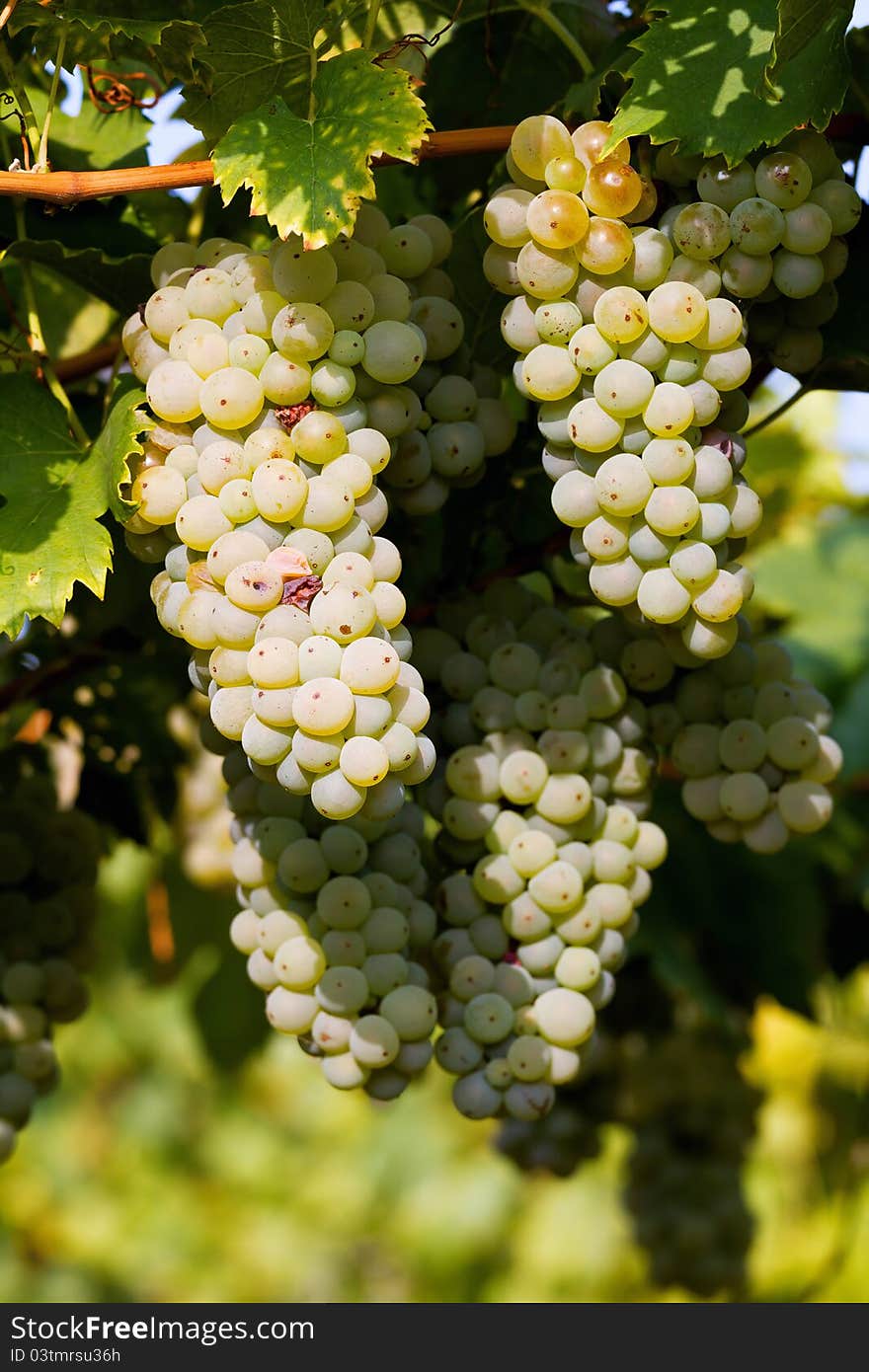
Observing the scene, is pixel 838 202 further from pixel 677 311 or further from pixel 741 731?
pixel 741 731

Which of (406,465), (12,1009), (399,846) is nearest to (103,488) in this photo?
(406,465)

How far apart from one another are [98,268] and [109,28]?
0.14 meters

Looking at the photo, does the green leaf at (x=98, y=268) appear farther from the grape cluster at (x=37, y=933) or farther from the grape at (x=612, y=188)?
the grape cluster at (x=37, y=933)

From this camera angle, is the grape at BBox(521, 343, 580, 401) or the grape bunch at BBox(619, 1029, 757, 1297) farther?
the grape bunch at BBox(619, 1029, 757, 1297)

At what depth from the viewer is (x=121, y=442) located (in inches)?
28.2

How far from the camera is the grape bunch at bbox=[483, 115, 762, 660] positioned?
67cm

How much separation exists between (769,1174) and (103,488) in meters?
2.54

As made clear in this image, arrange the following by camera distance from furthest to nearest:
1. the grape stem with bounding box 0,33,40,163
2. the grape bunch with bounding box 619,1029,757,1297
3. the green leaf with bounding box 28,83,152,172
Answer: the grape bunch with bounding box 619,1029,757,1297
the green leaf with bounding box 28,83,152,172
the grape stem with bounding box 0,33,40,163

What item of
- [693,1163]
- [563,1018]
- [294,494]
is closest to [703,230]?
[294,494]

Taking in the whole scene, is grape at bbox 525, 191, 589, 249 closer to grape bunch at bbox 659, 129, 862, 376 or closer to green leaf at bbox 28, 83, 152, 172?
grape bunch at bbox 659, 129, 862, 376

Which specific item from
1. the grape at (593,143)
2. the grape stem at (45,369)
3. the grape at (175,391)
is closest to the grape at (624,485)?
the grape at (593,143)

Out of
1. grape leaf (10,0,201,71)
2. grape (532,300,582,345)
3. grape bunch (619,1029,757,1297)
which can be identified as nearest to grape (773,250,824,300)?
grape (532,300,582,345)

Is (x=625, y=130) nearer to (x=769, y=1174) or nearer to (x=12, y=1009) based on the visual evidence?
(x=12, y=1009)

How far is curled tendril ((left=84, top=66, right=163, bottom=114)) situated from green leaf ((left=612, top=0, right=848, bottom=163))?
389 millimetres
